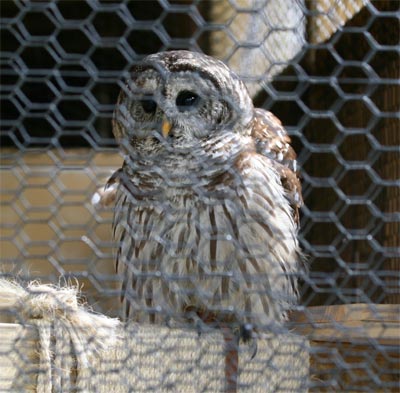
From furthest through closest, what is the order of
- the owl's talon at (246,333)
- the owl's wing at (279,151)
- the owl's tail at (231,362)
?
the owl's wing at (279,151), the owl's talon at (246,333), the owl's tail at (231,362)

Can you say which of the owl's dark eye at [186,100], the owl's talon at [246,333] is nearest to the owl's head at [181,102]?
the owl's dark eye at [186,100]

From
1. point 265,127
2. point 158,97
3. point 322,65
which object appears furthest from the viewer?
point 322,65

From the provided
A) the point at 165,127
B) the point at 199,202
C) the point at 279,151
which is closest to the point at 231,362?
the point at 199,202

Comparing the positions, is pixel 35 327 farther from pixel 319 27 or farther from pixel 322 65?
pixel 322 65

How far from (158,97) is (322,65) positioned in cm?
68

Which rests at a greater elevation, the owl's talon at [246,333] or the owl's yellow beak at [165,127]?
the owl's yellow beak at [165,127]

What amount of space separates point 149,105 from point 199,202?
0.25 metres

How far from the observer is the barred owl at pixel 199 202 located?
5.72 ft

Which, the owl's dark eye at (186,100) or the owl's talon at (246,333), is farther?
the owl's dark eye at (186,100)

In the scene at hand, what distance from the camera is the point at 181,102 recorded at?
179cm

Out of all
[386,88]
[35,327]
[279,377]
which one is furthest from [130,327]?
[386,88]

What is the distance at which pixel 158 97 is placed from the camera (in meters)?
1.74

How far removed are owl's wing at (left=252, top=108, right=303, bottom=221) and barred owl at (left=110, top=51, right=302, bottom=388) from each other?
0.04 meters

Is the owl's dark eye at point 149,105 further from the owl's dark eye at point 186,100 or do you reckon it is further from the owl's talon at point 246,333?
the owl's talon at point 246,333
